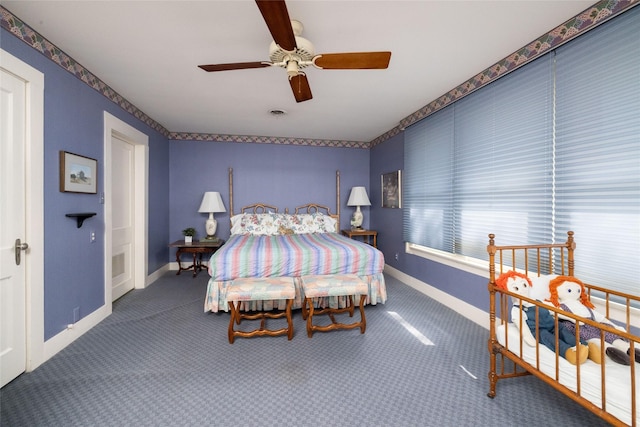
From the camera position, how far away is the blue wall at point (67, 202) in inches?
90.4

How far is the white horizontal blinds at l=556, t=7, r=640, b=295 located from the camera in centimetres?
173

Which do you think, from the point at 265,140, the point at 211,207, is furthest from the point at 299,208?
the point at 211,207

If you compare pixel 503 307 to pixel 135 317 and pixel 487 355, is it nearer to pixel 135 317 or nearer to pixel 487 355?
pixel 487 355

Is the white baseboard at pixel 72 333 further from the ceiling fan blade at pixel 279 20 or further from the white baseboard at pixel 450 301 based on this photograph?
the white baseboard at pixel 450 301

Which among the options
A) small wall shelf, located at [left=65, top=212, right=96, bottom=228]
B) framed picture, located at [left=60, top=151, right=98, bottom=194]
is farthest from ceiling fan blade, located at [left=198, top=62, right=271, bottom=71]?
small wall shelf, located at [left=65, top=212, right=96, bottom=228]

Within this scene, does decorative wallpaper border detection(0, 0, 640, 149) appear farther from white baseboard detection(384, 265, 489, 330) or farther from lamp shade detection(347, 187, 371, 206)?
white baseboard detection(384, 265, 489, 330)

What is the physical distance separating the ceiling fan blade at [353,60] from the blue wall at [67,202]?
226 centimetres

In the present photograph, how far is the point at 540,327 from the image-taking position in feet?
5.44

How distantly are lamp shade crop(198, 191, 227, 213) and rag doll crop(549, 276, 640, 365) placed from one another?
466 centimetres

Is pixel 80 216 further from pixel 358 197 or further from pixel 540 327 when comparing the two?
pixel 358 197

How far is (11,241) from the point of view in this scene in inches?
78.7

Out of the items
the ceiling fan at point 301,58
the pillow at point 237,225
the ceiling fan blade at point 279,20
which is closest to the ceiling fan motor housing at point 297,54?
the ceiling fan at point 301,58

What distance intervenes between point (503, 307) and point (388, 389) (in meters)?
0.97

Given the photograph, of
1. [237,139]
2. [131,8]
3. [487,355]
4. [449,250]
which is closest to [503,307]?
[487,355]
